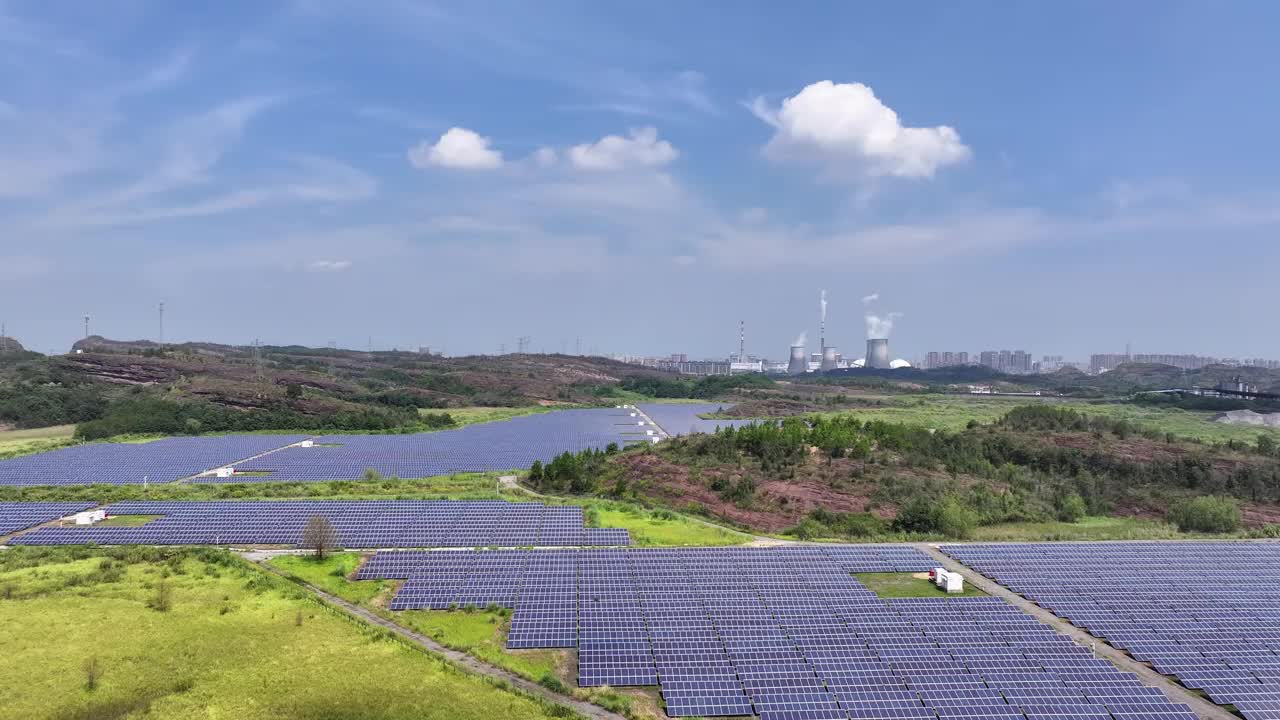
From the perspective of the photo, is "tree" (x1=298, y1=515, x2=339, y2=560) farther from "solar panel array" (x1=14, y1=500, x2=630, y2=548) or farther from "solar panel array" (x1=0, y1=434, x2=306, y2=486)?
"solar panel array" (x1=0, y1=434, x2=306, y2=486)

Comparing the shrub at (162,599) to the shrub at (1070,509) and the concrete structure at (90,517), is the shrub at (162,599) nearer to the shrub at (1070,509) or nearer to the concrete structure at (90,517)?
the concrete structure at (90,517)

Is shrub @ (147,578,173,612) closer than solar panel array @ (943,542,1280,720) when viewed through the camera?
No

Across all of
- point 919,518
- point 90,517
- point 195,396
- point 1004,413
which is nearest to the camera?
point 90,517

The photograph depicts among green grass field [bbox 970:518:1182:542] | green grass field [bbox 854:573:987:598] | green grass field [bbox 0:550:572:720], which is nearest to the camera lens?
green grass field [bbox 0:550:572:720]

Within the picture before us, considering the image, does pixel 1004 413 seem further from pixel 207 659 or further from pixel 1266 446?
pixel 207 659

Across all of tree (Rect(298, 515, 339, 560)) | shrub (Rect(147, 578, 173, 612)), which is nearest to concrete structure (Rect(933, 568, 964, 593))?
tree (Rect(298, 515, 339, 560))

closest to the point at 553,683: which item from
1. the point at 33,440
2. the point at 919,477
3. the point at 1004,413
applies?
the point at 919,477

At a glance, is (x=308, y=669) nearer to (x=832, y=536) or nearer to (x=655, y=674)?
(x=655, y=674)
